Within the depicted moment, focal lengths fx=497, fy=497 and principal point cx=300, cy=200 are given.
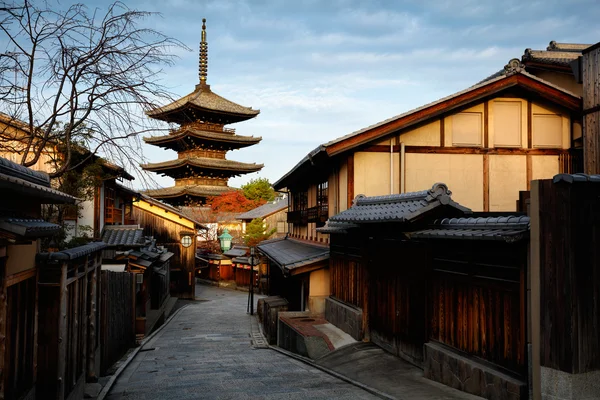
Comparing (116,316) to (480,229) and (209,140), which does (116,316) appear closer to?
(480,229)

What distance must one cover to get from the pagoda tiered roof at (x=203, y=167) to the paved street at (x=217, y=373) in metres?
27.6

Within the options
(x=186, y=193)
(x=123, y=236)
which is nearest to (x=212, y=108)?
(x=186, y=193)

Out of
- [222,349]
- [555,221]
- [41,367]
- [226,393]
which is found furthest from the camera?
[222,349]

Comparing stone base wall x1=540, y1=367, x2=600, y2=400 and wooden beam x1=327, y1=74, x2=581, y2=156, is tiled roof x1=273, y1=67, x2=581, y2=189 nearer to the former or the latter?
wooden beam x1=327, y1=74, x2=581, y2=156

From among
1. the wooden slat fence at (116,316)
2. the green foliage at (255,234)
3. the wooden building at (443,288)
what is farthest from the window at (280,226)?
the wooden building at (443,288)

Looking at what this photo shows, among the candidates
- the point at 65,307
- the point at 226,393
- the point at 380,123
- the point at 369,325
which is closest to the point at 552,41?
the point at 380,123

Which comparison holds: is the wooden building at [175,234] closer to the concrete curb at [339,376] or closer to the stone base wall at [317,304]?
the stone base wall at [317,304]

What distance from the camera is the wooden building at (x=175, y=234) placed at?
32781 millimetres

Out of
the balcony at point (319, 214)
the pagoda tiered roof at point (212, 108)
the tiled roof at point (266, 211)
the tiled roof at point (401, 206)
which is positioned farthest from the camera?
the tiled roof at point (266, 211)

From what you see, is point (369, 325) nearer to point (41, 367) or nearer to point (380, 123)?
point (380, 123)

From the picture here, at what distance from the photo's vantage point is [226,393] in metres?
8.95

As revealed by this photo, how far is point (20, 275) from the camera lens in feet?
18.8

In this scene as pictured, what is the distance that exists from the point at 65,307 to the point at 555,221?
6624 mm

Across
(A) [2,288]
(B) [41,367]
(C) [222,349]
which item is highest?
(A) [2,288]
